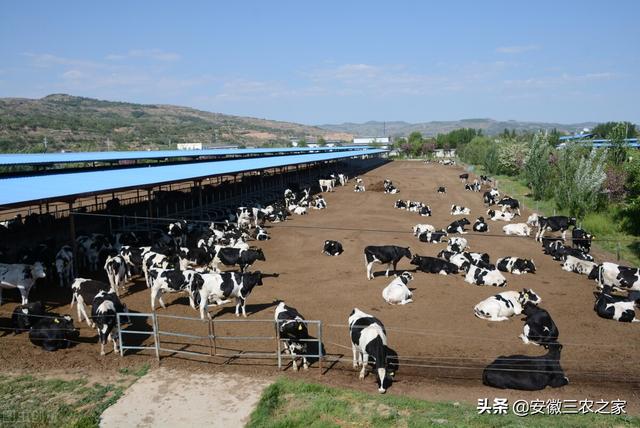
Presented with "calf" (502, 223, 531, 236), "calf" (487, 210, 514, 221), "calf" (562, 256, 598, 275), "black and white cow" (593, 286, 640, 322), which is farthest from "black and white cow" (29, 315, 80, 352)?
"calf" (487, 210, 514, 221)

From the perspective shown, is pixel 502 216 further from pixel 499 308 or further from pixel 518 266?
pixel 499 308

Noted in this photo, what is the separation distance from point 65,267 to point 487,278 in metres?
15.7

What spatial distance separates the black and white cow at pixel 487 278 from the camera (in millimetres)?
17109

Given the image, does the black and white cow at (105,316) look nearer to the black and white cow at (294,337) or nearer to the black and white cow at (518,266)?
the black and white cow at (294,337)

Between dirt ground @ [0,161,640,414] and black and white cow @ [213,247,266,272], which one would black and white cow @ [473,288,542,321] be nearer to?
dirt ground @ [0,161,640,414]

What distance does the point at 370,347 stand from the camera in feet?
33.1

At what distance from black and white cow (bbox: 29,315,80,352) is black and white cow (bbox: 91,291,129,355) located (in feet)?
2.71

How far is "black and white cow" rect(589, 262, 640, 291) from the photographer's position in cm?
1616

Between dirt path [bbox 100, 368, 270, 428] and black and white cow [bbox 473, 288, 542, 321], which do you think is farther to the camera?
black and white cow [bbox 473, 288, 542, 321]

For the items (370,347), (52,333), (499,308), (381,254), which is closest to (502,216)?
(381,254)

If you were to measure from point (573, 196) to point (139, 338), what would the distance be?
27.4 m

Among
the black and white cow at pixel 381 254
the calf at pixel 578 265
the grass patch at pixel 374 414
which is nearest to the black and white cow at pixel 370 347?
the grass patch at pixel 374 414

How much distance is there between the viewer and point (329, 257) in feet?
70.7

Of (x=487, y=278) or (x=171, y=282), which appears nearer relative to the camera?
(x=171, y=282)
